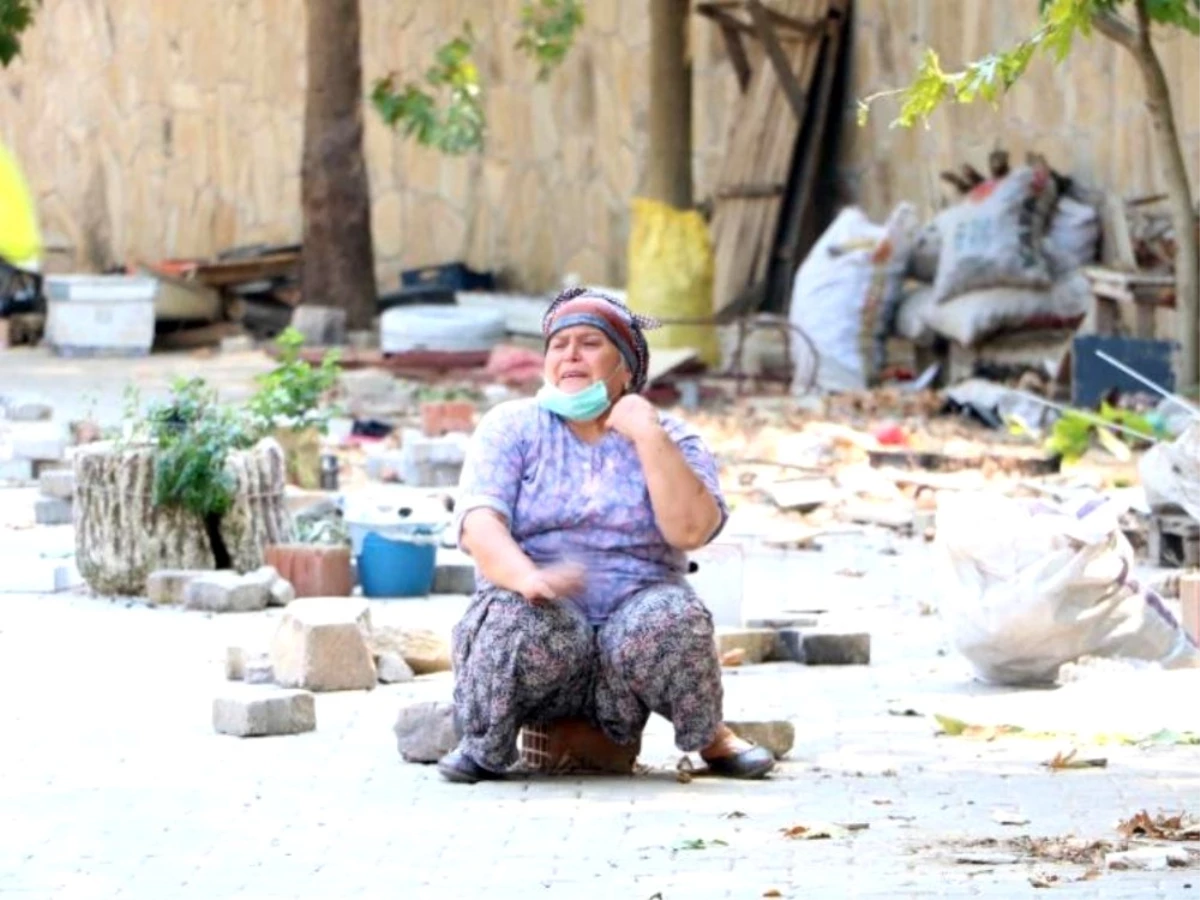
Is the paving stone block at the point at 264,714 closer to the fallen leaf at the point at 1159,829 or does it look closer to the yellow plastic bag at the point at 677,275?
the fallen leaf at the point at 1159,829

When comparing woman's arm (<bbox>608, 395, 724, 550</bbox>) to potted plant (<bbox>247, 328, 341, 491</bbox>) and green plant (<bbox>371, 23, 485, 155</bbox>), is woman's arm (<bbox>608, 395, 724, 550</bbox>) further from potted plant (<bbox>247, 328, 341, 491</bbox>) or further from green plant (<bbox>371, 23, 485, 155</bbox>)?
green plant (<bbox>371, 23, 485, 155</bbox>)

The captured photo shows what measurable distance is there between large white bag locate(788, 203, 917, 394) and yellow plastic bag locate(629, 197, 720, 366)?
79 cm

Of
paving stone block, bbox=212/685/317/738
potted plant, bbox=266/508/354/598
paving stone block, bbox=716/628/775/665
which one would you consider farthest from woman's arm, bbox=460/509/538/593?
potted plant, bbox=266/508/354/598

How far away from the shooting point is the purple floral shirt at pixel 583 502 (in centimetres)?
568

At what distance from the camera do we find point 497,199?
72.9 ft

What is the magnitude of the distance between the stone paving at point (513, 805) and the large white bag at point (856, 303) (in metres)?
8.64

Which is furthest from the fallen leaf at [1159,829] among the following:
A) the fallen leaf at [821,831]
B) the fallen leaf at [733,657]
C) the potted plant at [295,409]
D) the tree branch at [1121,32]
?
the tree branch at [1121,32]

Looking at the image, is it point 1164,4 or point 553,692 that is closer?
point 553,692

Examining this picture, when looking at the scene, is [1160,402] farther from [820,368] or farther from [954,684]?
[954,684]

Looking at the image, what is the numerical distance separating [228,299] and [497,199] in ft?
8.50

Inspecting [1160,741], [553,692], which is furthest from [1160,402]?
[553,692]

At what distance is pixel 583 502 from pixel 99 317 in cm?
1396

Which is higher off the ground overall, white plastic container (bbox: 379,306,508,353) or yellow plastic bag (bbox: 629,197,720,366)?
yellow plastic bag (bbox: 629,197,720,366)

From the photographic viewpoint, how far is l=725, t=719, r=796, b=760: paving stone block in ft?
19.4
